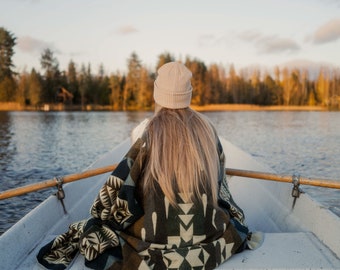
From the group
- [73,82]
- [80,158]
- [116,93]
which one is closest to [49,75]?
[73,82]

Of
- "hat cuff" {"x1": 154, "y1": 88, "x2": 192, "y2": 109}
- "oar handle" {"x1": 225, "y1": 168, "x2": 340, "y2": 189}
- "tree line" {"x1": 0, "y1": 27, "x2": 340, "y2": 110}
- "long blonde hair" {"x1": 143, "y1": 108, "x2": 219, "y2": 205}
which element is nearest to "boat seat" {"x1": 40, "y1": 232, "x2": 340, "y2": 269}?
"long blonde hair" {"x1": 143, "y1": 108, "x2": 219, "y2": 205}

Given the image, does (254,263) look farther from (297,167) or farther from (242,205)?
(297,167)

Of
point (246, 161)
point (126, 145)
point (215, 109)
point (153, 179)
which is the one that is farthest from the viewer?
point (215, 109)

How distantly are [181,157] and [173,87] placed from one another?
0.38 m

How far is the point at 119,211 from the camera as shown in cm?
196

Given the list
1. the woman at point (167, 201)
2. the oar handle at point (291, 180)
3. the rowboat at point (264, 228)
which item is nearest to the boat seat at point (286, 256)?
the rowboat at point (264, 228)

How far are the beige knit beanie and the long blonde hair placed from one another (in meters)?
0.07

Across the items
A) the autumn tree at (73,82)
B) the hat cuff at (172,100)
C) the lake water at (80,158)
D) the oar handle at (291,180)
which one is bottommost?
the lake water at (80,158)

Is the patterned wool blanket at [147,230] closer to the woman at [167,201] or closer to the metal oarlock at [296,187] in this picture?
the woman at [167,201]

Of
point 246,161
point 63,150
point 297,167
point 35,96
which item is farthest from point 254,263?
point 35,96

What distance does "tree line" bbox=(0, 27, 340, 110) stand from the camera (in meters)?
49.7

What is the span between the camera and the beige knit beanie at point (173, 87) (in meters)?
1.98

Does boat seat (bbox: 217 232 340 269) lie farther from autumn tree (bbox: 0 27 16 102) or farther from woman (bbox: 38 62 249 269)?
autumn tree (bbox: 0 27 16 102)

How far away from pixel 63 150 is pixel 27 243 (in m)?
11.8
